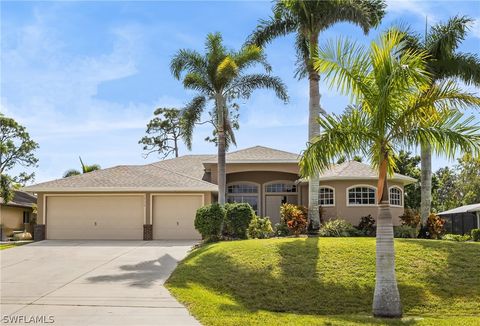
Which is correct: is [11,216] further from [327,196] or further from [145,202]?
[327,196]

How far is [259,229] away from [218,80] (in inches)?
253

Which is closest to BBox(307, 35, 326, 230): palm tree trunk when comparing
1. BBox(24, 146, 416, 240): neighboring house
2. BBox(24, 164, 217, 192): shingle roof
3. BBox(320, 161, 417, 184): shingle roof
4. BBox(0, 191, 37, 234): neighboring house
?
BBox(320, 161, 417, 184): shingle roof

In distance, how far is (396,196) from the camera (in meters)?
24.6

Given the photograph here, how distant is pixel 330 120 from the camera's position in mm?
10656

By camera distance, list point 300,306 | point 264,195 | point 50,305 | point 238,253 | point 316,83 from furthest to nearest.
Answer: point 264,195
point 316,83
point 238,253
point 300,306
point 50,305

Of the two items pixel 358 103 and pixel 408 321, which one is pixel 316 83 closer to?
pixel 358 103

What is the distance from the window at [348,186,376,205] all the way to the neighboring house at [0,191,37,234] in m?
21.2

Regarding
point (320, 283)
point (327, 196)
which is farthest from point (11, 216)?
point (320, 283)

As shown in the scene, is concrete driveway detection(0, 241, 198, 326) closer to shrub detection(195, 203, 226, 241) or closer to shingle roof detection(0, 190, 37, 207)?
shrub detection(195, 203, 226, 241)

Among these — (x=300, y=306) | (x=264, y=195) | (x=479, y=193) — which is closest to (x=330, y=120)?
(x=300, y=306)

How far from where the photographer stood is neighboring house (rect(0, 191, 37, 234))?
32.3 meters

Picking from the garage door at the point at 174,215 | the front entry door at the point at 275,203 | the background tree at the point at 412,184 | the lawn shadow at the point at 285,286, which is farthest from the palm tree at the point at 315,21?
the background tree at the point at 412,184

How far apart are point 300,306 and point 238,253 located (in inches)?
146

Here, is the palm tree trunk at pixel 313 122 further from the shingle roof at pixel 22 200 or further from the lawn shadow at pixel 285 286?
the shingle roof at pixel 22 200
